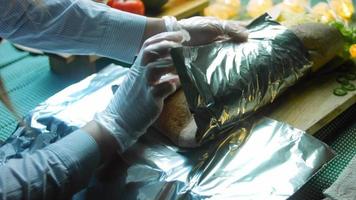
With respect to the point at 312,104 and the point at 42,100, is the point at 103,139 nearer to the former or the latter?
the point at 312,104

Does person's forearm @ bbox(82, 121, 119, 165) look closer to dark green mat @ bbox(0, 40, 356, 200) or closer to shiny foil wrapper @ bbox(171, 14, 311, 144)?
shiny foil wrapper @ bbox(171, 14, 311, 144)

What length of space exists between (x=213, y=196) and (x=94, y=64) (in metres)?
0.88

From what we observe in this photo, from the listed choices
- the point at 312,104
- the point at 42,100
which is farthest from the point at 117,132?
the point at 42,100

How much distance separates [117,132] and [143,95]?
9cm

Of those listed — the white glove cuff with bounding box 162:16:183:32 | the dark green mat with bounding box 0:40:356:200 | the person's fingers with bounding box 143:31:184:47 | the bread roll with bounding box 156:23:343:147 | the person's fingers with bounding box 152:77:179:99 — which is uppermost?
the person's fingers with bounding box 143:31:184:47

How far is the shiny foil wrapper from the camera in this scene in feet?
2.73

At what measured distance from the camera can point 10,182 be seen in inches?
27.8

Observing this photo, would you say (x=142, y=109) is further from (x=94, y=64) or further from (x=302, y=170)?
(x=94, y=64)

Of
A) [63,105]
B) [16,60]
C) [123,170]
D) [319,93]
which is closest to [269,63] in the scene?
[319,93]

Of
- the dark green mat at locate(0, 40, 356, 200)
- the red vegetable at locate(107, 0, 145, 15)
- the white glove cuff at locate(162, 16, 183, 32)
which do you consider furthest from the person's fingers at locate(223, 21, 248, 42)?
the red vegetable at locate(107, 0, 145, 15)

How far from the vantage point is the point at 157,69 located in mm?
859

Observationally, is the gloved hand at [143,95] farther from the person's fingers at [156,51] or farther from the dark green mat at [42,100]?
the dark green mat at [42,100]

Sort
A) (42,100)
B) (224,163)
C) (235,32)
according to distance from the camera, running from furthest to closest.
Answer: (42,100)
(235,32)
(224,163)

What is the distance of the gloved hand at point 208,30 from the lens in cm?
98
